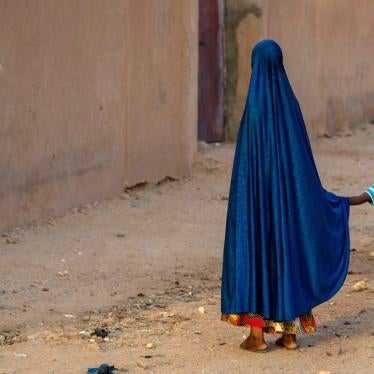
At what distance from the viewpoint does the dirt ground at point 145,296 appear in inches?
231

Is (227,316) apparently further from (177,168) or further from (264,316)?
(177,168)

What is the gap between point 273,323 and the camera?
5840mm

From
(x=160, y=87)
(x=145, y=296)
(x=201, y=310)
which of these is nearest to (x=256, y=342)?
(x=201, y=310)

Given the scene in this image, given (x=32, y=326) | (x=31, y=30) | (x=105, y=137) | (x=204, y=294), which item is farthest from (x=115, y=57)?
(x=32, y=326)

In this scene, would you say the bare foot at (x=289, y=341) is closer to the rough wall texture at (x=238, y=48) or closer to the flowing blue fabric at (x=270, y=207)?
the flowing blue fabric at (x=270, y=207)

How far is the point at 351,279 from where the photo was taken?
7.65m

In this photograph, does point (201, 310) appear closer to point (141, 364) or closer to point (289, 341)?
point (289, 341)

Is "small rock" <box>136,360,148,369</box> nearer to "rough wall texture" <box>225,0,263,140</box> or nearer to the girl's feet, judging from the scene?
the girl's feet

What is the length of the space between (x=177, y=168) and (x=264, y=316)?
214 inches

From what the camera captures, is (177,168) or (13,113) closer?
(13,113)

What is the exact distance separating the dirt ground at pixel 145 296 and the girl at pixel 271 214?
286 mm

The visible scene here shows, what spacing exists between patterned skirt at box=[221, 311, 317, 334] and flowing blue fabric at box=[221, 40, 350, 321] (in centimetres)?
5

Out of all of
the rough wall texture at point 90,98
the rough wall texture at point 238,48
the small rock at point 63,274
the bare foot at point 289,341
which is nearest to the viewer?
the bare foot at point 289,341

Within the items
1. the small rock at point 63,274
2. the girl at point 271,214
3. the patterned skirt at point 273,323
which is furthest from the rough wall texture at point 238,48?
the patterned skirt at point 273,323
